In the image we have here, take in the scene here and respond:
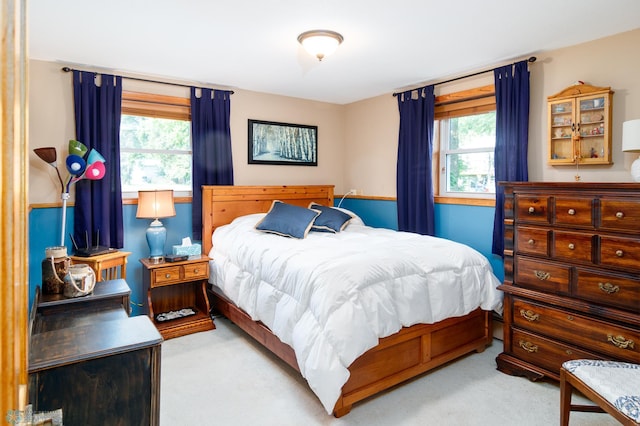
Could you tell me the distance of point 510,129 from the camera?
128 inches

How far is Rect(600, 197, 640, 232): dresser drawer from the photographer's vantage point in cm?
217

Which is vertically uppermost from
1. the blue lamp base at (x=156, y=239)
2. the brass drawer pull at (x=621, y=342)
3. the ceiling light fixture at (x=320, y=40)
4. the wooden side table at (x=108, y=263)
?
the ceiling light fixture at (x=320, y=40)

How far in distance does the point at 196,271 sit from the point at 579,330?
9.79 ft

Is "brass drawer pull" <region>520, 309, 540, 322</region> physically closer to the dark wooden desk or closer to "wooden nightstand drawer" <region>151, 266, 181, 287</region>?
the dark wooden desk

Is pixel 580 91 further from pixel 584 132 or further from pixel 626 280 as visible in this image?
pixel 626 280

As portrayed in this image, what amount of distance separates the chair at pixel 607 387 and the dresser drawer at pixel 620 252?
59 centimetres

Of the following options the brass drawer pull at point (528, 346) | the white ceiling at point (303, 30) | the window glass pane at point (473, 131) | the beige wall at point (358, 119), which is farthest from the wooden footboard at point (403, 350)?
the white ceiling at point (303, 30)

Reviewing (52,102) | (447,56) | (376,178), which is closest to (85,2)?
(52,102)

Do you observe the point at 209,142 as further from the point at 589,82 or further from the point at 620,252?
the point at 620,252

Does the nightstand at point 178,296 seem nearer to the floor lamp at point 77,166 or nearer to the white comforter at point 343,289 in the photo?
the white comforter at point 343,289

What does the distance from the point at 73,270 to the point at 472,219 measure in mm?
3143

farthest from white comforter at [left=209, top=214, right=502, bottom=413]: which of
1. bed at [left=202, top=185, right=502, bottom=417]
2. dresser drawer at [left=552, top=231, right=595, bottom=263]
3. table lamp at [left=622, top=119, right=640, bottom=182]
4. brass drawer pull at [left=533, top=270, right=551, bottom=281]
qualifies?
table lamp at [left=622, top=119, right=640, bottom=182]

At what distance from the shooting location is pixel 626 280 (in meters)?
2.21

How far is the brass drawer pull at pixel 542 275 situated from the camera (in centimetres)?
256
